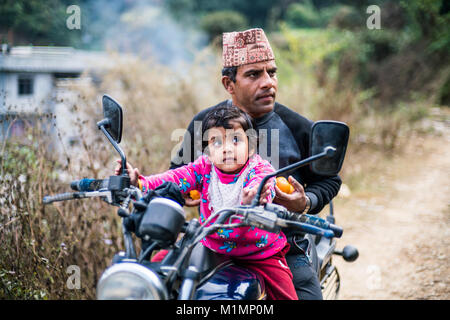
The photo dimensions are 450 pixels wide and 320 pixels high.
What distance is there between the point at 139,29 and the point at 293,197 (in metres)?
19.2

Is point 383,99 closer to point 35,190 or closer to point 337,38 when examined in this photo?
point 337,38

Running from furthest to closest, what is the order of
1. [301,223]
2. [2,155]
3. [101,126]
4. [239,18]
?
1. [239,18]
2. [2,155]
3. [101,126]
4. [301,223]

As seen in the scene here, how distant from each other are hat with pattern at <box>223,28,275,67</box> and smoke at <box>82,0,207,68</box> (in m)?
9.73

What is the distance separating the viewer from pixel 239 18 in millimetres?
24109

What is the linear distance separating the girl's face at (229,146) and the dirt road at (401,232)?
2778 millimetres

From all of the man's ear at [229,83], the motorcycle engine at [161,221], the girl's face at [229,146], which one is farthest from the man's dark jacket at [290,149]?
the motorcycle engine at [161,221]

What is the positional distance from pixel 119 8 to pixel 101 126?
23.2m

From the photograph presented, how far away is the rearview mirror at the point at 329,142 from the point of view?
145cm

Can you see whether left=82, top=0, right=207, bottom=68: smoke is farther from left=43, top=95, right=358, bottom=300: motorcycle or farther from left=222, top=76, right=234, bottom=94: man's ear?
left=43, top=95, right=358, bottom=300: motorcycle

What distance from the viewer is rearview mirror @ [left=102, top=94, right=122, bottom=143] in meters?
1.72

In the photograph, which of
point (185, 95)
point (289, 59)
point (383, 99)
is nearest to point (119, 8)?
point (289, 59)
